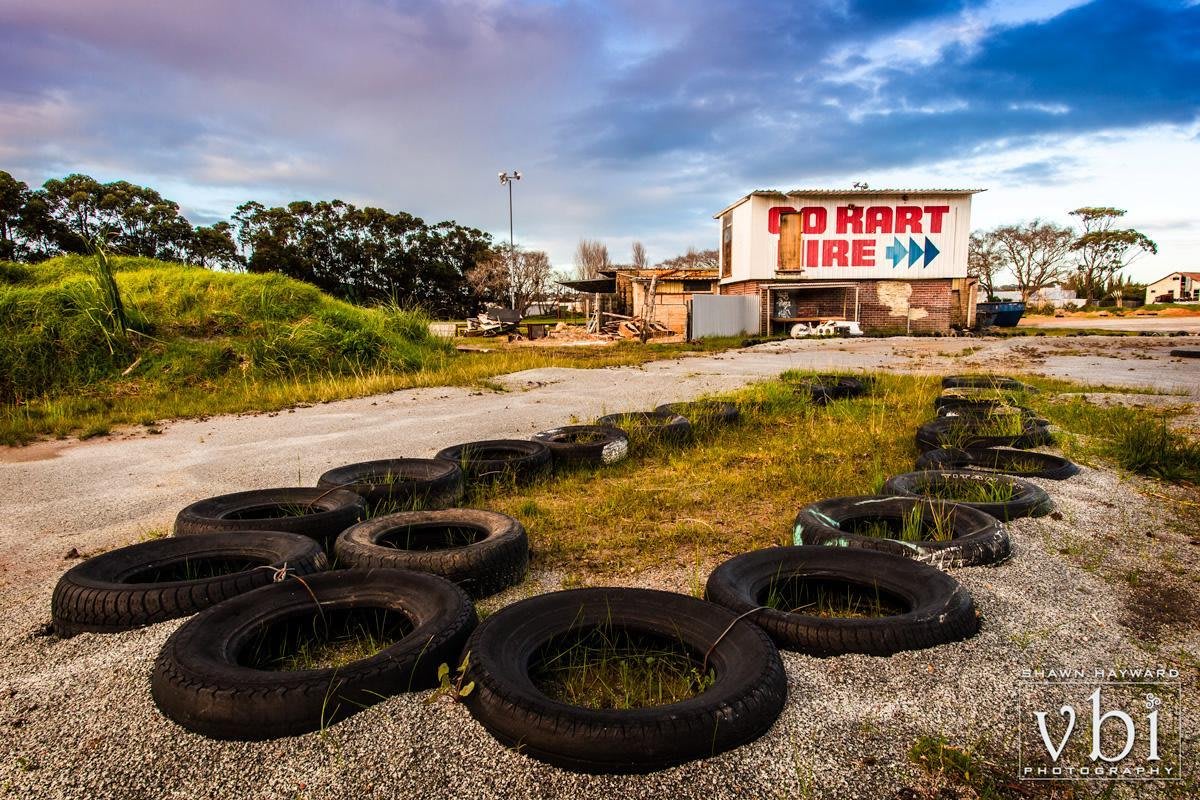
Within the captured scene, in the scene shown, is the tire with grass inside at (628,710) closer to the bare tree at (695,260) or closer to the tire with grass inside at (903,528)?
the tire with grass inside at (903,528)

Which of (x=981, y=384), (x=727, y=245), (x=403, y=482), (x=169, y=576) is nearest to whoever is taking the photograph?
(x=169, y=576)

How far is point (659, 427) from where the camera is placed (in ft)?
19.2

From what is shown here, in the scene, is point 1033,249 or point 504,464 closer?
point 504,464

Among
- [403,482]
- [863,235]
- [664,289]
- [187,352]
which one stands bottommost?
[403,482]

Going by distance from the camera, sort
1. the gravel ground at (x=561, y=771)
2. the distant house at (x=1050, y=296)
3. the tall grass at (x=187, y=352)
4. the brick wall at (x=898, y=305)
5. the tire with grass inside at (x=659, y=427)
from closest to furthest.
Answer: the gravel ground at (x=561, y=771)
the tire with grass inside at (x=659, y=427)
the tall grass at (x=187, y=352)
the brick wall at (x=898, y=305)
the distant house at (x=1050, y=296)

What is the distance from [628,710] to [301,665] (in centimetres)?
128

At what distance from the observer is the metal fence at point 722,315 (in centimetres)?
2194

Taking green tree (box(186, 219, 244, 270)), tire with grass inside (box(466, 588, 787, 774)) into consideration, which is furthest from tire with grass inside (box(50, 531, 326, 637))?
green tree (box(186, 219, 244, 270))

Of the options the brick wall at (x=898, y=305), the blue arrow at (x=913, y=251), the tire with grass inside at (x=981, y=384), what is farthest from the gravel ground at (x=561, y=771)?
the blue arrow at (x=913, y=251)

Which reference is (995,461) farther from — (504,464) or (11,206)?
(11,206)

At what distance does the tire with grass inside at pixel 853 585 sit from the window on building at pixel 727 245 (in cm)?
2377

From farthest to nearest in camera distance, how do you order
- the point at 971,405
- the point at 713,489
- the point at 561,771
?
1. the point at 971,405
2. the point at 713,489
3. the point at 561,771

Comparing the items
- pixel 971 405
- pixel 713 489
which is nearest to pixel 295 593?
pixel 713 489

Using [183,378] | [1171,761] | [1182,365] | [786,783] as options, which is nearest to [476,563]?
[786,783]
